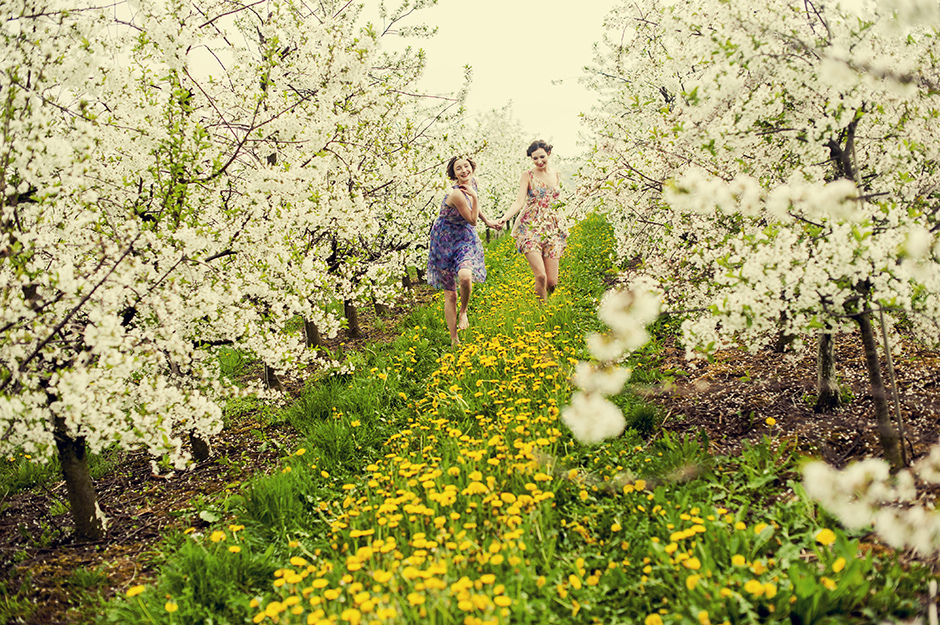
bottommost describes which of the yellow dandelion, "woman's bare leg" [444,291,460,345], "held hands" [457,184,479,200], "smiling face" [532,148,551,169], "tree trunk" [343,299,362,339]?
the yellow dandelion

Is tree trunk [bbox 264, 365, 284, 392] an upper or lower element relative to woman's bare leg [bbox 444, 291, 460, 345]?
lower

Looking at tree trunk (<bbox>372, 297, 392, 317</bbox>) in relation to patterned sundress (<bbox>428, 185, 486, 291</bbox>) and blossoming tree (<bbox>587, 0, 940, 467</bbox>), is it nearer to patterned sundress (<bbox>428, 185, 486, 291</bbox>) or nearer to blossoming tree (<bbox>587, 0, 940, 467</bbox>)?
patterned sundress (<bbox>428, 185, 486, 291</bbox>)

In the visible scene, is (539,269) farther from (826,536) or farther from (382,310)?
(826,536)

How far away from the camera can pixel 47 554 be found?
10.4 feet

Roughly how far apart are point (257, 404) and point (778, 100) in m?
4.99

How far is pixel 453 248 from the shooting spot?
6.31 m

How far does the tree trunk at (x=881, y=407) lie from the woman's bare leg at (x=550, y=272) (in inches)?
179

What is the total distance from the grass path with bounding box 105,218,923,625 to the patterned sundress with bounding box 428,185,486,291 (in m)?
1.99

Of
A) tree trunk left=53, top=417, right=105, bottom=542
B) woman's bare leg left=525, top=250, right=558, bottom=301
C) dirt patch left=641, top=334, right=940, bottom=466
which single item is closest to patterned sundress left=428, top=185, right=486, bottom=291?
woman's bare leg left=525, top=250, right=558, bottom=301

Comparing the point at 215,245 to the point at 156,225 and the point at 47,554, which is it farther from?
the point at 47,554

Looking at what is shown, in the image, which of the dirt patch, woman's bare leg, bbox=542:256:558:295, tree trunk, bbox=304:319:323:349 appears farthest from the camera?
woman's bare leg, bbox=542:256:558:295

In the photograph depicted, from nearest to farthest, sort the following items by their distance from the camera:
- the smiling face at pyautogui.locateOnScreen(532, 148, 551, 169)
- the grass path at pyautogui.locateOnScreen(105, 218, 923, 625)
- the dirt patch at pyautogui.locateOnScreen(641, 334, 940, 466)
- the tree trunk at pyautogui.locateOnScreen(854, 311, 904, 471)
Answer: the grass path at pyautogui.locateOnScreen(105, 218, 923, 625)
the tree trunk at pyautogui.locateOnScreen(854, 311, 904, 471)
the dirt patch at pyautogui.locateOnScreen(641, 334, 940, 466)
the smiling face at pyautogui.locateOnScreen(532, 148, 551, 169)

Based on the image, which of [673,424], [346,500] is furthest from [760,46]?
[346,500]

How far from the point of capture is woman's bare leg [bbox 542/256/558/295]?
723 centimetres
